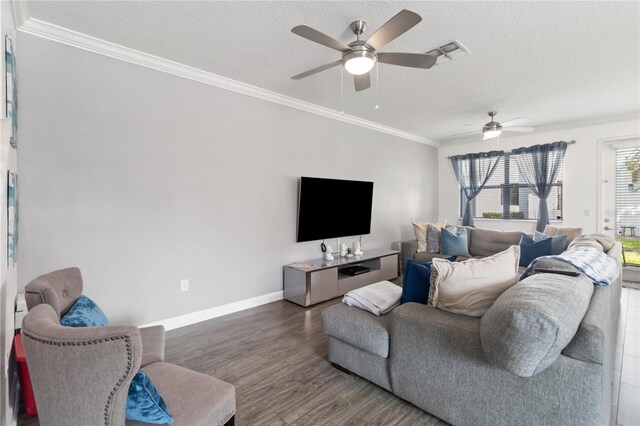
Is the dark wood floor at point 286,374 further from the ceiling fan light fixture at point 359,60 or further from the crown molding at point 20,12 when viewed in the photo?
the crown molding at point 20,12

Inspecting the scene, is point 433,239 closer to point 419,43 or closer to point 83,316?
point 419,43

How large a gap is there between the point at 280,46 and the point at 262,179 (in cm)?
152

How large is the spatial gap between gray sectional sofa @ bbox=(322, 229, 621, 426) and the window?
178 inches

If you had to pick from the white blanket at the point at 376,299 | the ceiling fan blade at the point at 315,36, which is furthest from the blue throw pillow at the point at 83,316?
the ceiling fan blade at the point at 315,36

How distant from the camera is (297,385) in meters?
2.15

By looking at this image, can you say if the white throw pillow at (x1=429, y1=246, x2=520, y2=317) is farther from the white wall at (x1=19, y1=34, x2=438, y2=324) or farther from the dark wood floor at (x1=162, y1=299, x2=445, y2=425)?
the white wall at (x1=19, y1=34, x2=438, y2=324)

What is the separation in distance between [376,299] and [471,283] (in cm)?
70

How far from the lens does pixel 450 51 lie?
2.81m

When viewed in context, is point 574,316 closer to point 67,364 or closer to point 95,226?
point 67,364

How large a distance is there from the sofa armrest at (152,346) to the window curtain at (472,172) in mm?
6044

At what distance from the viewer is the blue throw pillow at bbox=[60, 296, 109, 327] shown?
1.48m

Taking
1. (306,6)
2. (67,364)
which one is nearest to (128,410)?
(67,364)

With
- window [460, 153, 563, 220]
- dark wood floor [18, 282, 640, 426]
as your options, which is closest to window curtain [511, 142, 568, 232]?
window [460, 153, 563, 220]

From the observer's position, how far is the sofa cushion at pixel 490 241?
4651 mm
